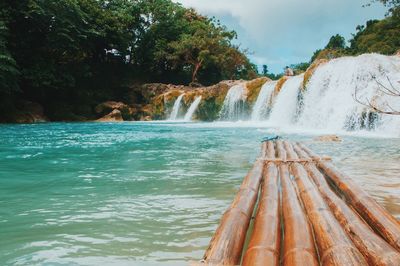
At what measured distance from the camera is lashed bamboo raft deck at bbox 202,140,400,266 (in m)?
2.26

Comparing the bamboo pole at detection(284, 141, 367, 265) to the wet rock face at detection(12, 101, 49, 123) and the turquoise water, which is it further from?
the wet rock face at detection(12, 101, 49, 123)

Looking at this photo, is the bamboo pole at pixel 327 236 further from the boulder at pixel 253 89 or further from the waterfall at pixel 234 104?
the waterfall at pixel 234 104

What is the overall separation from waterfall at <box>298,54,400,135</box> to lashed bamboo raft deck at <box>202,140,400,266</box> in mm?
11941

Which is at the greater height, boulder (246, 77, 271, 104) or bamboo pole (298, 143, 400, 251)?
boulder (246, 77, 271, 104)

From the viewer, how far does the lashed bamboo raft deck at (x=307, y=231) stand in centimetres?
226

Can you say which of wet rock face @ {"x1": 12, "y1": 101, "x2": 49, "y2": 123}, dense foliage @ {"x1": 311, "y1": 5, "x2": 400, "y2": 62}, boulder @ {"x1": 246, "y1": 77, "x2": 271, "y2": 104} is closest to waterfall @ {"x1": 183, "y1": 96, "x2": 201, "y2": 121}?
boulder @ {"x1": 246, "y1": 77, "x2": 271, "y2": 104}

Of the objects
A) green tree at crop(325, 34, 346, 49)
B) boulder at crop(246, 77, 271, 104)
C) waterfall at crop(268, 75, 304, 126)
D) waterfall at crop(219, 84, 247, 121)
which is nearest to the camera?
waterfall at crop(268, 75, 304, 126)

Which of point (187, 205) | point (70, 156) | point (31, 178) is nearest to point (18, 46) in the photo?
point (70, 156)

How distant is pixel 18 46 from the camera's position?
2800 centimetres

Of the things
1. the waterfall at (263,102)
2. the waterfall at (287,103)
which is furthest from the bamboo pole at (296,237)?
the waterfall at (263,102)

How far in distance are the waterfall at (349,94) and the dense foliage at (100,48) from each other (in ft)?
57.8

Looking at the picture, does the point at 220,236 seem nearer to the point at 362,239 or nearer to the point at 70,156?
the point at 362,239

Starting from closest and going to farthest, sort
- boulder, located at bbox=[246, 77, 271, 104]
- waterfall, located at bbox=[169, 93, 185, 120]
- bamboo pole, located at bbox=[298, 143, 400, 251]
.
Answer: bamboo pole, located at bbox=[298, 143, 400, 251] → boulder, located at bbox=[246, 77, 271, 104] → waterfall, located at bbox=[169, 93, 185, 120]

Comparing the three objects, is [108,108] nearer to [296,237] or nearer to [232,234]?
[232,234]
